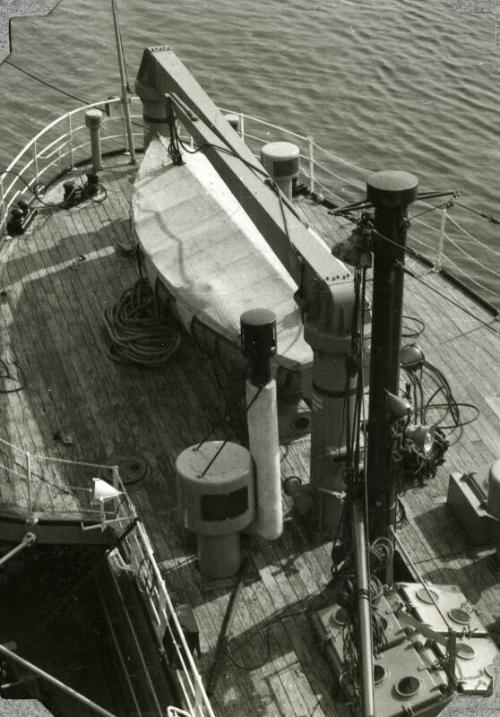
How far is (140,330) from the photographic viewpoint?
16234 millimetres

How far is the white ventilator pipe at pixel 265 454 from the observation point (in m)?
11.8

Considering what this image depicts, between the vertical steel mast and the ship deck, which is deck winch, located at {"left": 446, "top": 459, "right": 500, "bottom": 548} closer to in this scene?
the ship deck

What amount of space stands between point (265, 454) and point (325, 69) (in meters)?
22.7

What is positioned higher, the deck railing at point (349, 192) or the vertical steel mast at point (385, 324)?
the vertical steel mast at point (385, 324)

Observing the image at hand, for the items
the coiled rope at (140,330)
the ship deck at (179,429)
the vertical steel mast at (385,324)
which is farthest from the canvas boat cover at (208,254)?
the vertical steel mast at (385,324)

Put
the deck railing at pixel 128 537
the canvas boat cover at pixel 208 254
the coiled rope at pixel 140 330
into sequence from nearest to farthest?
the deck railing at pixel 128 537 < the canvas boat cover at pixel 208 254 < the coiled rope at pixel 140 330

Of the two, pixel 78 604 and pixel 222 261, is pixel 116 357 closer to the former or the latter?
pixel 222 261

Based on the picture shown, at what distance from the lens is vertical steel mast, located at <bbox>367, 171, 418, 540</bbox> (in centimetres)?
976

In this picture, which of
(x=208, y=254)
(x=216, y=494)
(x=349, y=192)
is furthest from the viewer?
(x=349, y=192)

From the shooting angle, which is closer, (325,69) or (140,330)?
(140,330)

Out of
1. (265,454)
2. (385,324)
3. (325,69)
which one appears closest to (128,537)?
(265,454)

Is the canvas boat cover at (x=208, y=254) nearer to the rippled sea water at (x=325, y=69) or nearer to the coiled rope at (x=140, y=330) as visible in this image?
the coiled rope at (x=140, y=330)

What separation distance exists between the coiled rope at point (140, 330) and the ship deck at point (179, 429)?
0.92 ft

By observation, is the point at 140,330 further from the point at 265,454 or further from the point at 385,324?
the point at 385,324
